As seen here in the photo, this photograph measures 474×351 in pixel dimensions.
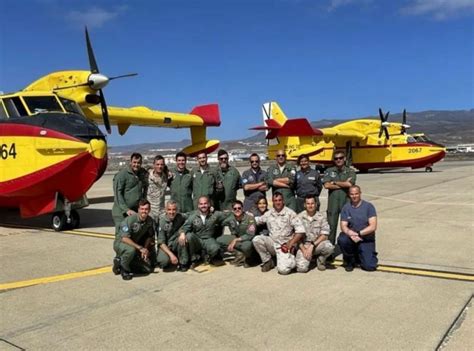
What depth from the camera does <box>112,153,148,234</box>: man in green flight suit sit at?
274 inches

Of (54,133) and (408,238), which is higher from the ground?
(54,133)

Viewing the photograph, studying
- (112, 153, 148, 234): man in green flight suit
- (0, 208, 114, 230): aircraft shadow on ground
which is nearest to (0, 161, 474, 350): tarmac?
(112, 153, 148, 234): man in green flight suit

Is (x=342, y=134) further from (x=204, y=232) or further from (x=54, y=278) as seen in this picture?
(x=54, y=278)

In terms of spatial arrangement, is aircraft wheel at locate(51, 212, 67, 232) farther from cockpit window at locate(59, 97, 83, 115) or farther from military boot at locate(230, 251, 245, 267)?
military boot at locate(230, 251, 245, 267)

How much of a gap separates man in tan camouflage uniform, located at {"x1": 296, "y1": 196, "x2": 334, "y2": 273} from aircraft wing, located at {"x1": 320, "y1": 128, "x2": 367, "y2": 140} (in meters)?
23.0

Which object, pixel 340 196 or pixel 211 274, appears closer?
pixel 211 274

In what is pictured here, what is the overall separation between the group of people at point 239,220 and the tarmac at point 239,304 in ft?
0.90

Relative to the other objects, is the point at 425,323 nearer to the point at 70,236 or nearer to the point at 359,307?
the point at 359,307

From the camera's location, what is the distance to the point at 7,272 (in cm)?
617

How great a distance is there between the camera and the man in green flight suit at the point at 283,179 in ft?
23.6

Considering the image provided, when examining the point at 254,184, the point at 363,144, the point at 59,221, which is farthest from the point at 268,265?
the point at 363,144

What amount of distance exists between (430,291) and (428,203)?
8.72 m

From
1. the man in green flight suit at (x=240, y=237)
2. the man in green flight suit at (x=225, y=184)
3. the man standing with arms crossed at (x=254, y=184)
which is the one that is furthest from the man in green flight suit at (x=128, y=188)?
the man standing with arms crossed at (x=254, y=184)

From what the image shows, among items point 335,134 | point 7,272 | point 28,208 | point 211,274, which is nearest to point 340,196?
point 211,274
